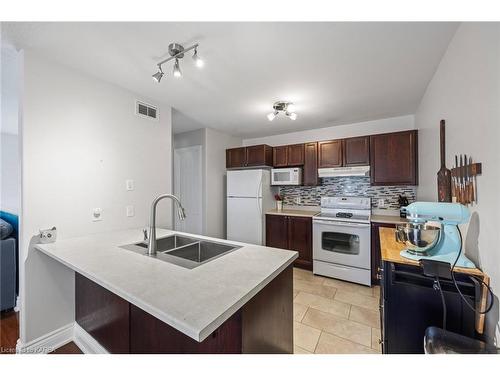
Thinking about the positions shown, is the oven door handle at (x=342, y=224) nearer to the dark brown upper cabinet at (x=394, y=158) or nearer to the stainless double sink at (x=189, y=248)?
the dark brown upper cabinet at (x=394, y=158)

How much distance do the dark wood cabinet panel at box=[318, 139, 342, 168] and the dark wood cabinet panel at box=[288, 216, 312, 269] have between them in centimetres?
94

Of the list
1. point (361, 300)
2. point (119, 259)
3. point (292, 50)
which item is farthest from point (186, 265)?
point (361, 300)

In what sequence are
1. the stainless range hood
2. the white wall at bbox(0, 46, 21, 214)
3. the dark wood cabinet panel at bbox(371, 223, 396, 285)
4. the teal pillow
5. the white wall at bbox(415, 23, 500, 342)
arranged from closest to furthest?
the white wall at bbox(415, 23, 500, 342) < the white wall at bbox(0, 46, 21, 214) < the teal pillow < the dark wood cabinet panel at bbox(371, 223, 396, 285) < the stainless range hood

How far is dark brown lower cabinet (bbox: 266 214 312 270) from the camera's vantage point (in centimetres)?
319

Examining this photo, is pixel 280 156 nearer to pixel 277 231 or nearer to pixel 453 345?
pixel 277 231

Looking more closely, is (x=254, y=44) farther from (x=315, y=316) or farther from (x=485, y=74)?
(x=315, y=316)

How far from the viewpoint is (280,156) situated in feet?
12.4

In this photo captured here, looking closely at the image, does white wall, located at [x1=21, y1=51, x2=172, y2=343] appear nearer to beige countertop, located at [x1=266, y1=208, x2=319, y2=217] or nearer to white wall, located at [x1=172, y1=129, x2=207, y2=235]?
white wall, located at [x1=172, y1=129, x2=207, y2=235]

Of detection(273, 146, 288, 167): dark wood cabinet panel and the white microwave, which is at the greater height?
detection(273, 146, 288, 167): dark wood cabinet panel

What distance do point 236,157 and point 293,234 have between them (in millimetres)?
1769

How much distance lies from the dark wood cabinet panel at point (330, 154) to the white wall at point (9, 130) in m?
3.53

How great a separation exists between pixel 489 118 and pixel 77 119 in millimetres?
2784

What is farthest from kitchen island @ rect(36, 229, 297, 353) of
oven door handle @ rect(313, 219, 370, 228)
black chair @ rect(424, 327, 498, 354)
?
oven door handle @ rect(313, 219, 370, 228)

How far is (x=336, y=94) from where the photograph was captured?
234cm
